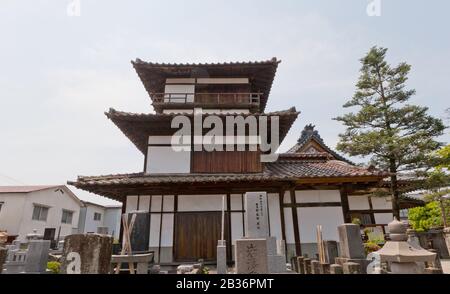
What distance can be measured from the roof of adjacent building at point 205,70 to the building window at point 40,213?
21174mm

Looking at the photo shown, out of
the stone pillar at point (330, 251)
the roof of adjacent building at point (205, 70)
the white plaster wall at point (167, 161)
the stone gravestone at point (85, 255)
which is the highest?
the roof of adjacent building at point (205, 70)

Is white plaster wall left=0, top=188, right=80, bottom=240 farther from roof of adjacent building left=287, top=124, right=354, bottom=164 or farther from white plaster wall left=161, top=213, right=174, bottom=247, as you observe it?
roof of adjacent building left=287, top=124, right=354, bottom=164

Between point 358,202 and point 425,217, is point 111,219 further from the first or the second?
point 425,217

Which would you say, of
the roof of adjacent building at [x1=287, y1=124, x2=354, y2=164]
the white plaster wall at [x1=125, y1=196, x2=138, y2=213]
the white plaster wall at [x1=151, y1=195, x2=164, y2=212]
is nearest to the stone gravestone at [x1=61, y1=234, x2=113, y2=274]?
the white plaster wall at [x1=151, y1=195, x2=164, y2=212]

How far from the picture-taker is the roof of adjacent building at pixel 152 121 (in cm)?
1135

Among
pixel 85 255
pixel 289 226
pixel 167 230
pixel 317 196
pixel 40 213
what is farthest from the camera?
pixel 40 213

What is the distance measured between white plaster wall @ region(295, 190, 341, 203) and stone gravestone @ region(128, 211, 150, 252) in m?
6.88

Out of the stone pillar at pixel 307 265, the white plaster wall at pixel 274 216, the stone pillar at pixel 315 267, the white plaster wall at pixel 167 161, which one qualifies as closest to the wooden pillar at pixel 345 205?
the white plaster wall at pixel 274 216

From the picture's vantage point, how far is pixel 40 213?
2606cm

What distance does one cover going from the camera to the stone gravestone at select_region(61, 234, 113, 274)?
13.1 feet

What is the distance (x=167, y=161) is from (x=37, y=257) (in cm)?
593

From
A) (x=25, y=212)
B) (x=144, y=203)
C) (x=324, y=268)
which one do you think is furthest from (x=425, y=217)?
(x=25, y=212)

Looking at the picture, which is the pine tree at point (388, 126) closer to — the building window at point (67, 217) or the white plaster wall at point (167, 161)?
the white plaster wall at point (167, 161)
